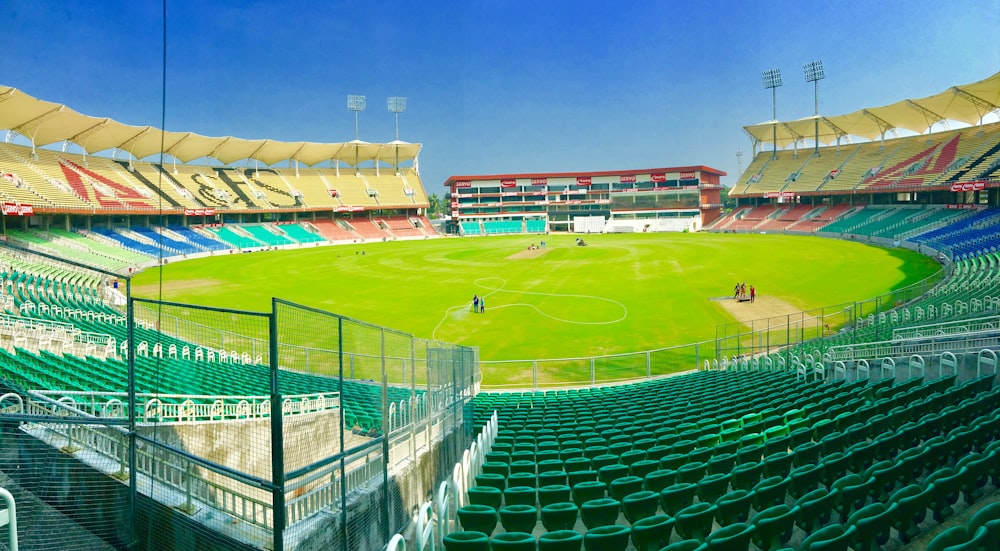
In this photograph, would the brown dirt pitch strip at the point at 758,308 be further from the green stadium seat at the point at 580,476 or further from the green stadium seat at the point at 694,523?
the green stadium seat at the point at 694,523

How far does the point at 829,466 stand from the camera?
665 cm

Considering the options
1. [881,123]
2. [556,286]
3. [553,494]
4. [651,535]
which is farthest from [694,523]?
[881,123]

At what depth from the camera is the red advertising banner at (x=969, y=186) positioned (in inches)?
2395

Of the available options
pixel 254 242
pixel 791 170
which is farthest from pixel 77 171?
pixel 791 170

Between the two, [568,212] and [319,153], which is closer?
[319,153]

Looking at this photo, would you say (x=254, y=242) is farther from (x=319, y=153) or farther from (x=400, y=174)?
(x=400, y=174)

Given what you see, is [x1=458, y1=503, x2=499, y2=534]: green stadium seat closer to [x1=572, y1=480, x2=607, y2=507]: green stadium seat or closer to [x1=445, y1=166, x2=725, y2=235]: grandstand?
[x1=572, y1=480, x2=607, y2=507]: green stadium seat

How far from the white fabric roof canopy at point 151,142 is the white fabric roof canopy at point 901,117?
67453 mm

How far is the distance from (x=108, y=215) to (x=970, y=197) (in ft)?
332

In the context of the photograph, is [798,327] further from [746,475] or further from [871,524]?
[871,524]

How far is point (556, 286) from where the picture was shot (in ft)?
137

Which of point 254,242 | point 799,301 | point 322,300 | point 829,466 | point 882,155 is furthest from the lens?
point 882,155

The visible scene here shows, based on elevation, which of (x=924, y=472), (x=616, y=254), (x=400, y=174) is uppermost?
(x=400, y=174)

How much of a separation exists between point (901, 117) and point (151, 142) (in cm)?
10316
